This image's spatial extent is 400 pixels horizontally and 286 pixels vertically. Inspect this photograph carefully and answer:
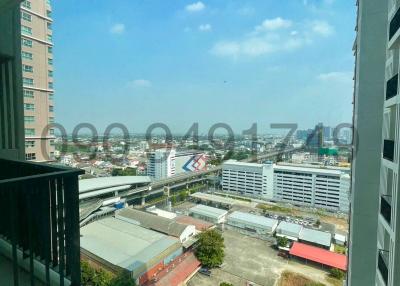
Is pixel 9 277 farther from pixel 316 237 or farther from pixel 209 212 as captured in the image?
pixel 209 212

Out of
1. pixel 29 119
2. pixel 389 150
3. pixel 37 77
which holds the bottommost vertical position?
pixel 389 150

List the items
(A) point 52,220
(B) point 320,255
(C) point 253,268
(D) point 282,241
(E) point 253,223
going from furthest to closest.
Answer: (E) point 253,223 < (D) point 282,241 < (B) point 320,255 < (C) point 253,268 < (A) point 52,220

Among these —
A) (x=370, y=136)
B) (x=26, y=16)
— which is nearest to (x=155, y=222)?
(x=26, y=16)

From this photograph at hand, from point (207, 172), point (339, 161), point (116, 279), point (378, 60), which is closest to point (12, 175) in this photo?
point (378, 60)

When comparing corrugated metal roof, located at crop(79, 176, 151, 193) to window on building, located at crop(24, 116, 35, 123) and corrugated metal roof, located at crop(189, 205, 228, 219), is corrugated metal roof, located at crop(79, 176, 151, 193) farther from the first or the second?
window on building, located at crop(24, 116, 35, 123)

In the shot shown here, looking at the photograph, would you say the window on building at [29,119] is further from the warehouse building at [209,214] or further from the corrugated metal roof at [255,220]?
the corrugated metal roof at [255,220]
